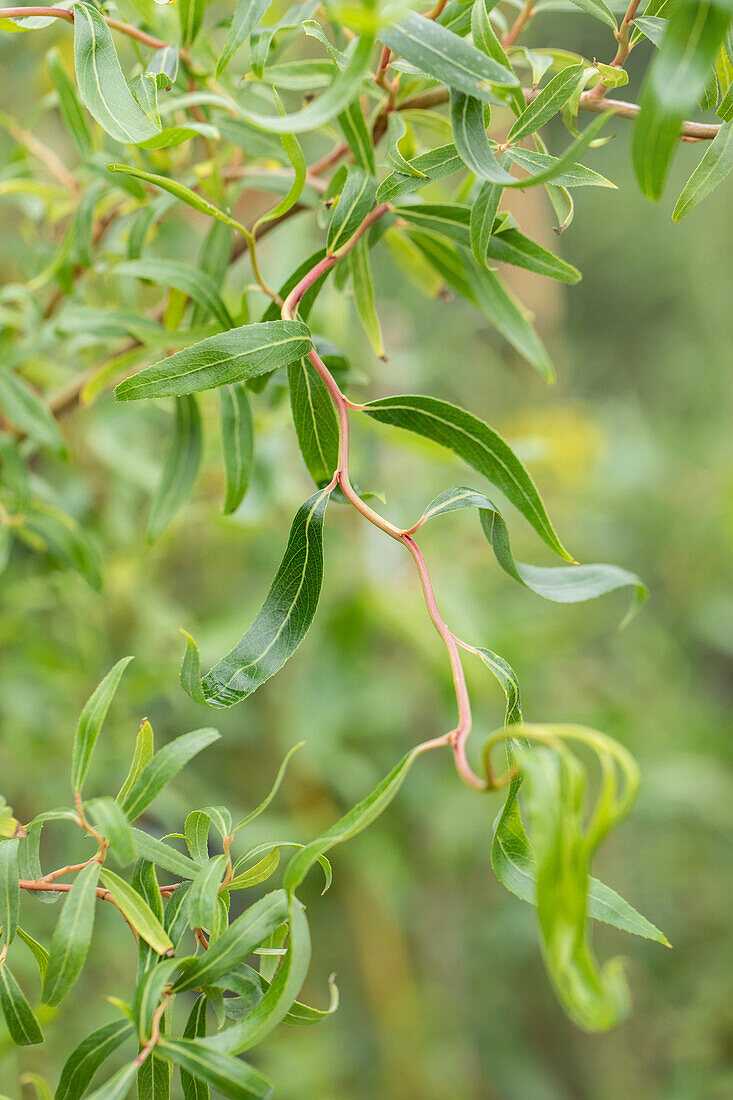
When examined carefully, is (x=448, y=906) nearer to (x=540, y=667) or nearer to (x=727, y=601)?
(x=540, y=667)

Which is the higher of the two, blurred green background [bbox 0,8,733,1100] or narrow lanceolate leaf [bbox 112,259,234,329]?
narrow lanceolate leaf [bbox 112,259,234,329]

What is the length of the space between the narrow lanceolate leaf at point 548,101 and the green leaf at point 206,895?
0.73 feet

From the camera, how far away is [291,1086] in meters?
0.87

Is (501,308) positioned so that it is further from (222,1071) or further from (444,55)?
(222,1071)

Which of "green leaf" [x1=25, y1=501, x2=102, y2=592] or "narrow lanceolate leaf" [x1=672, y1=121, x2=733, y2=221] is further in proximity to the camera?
"green leaf" [x1=25, y1=501, x2=102, y2=592]

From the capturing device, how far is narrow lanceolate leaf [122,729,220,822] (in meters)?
0.25

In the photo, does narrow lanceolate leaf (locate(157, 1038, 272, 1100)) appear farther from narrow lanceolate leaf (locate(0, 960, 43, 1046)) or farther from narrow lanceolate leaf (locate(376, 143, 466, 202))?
narrow lanceolate leaf (locate(376, 143, 466, 202))

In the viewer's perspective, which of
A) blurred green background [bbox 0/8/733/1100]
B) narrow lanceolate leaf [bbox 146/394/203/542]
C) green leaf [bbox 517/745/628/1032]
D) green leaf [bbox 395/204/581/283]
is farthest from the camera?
blurred green background [bbox 0/8/733/1100]

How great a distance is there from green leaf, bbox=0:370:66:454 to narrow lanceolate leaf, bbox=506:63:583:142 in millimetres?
247

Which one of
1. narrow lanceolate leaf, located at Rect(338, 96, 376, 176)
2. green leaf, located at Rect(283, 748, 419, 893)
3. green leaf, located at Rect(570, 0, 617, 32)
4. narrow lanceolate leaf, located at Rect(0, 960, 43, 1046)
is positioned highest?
green leaf, located at Rect(570, 0, 617, 32)

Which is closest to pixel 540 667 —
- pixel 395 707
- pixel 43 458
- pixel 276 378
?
pixel 395 707

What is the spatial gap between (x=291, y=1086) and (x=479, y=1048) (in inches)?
11.7

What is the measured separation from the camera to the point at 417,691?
3.38 feet

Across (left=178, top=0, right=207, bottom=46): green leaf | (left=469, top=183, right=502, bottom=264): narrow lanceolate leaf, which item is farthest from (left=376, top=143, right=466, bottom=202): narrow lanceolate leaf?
(left=178, top=0, right=207, bottom=46): green leaf
